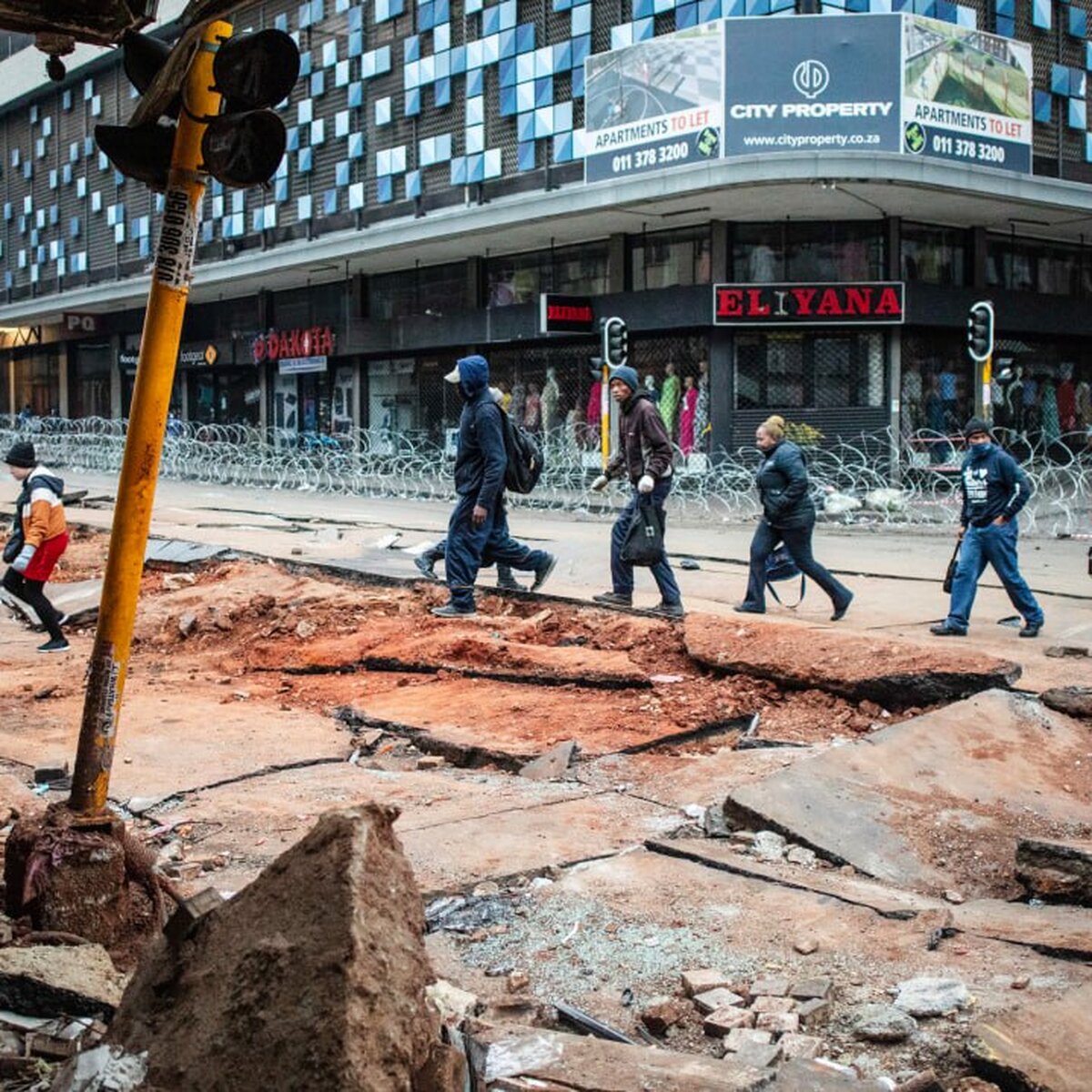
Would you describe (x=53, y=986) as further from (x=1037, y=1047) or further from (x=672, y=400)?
(x=672, y=400)

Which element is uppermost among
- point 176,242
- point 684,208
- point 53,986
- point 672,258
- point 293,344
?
point 684,208

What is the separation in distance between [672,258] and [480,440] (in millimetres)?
18366

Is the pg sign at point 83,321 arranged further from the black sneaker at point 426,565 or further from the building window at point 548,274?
the black sneaker at point 426,565

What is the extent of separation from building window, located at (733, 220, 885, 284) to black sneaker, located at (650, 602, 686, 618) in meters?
17.3

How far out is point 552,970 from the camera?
420 centimetres

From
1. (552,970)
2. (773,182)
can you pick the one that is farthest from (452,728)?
(773,182)

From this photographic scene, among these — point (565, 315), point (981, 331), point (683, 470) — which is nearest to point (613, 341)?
point (683, 470)

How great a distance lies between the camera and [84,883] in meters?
4.00

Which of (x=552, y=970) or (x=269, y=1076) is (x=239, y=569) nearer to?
(x=552, y=970)

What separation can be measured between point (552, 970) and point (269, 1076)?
1.76 metres

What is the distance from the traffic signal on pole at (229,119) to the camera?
4.11 meters

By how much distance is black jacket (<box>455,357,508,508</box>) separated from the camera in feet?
34.8

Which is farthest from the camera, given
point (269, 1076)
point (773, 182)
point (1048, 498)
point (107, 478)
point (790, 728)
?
point (107, 478)

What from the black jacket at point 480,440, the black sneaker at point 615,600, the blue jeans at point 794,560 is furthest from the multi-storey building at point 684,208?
the black sneaker at point 615,600
